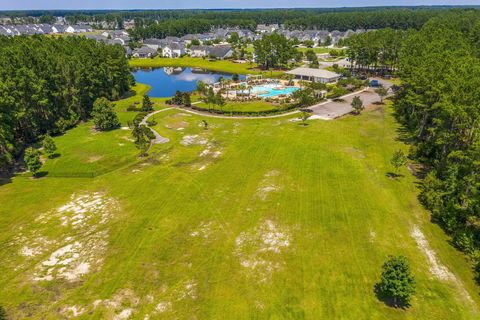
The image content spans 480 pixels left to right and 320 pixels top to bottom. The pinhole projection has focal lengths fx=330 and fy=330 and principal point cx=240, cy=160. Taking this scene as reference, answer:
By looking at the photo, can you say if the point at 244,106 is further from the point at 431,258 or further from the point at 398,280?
the point at 398,280

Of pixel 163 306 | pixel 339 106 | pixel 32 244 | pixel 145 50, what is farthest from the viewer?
pixel 145 50

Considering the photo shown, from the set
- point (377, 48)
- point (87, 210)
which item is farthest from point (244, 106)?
point (377, 48)

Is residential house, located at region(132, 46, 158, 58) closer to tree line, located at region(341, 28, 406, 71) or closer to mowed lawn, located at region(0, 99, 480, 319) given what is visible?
tree line, located at region(341, 28, 406, 71)

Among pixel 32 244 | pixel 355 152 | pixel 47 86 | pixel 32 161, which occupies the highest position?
pixel 47 86

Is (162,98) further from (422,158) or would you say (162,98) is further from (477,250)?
(477,250)

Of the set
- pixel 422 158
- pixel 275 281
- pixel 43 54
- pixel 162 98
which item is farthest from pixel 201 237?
pixel 162 98

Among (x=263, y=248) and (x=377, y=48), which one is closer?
(x=263, y=248)
